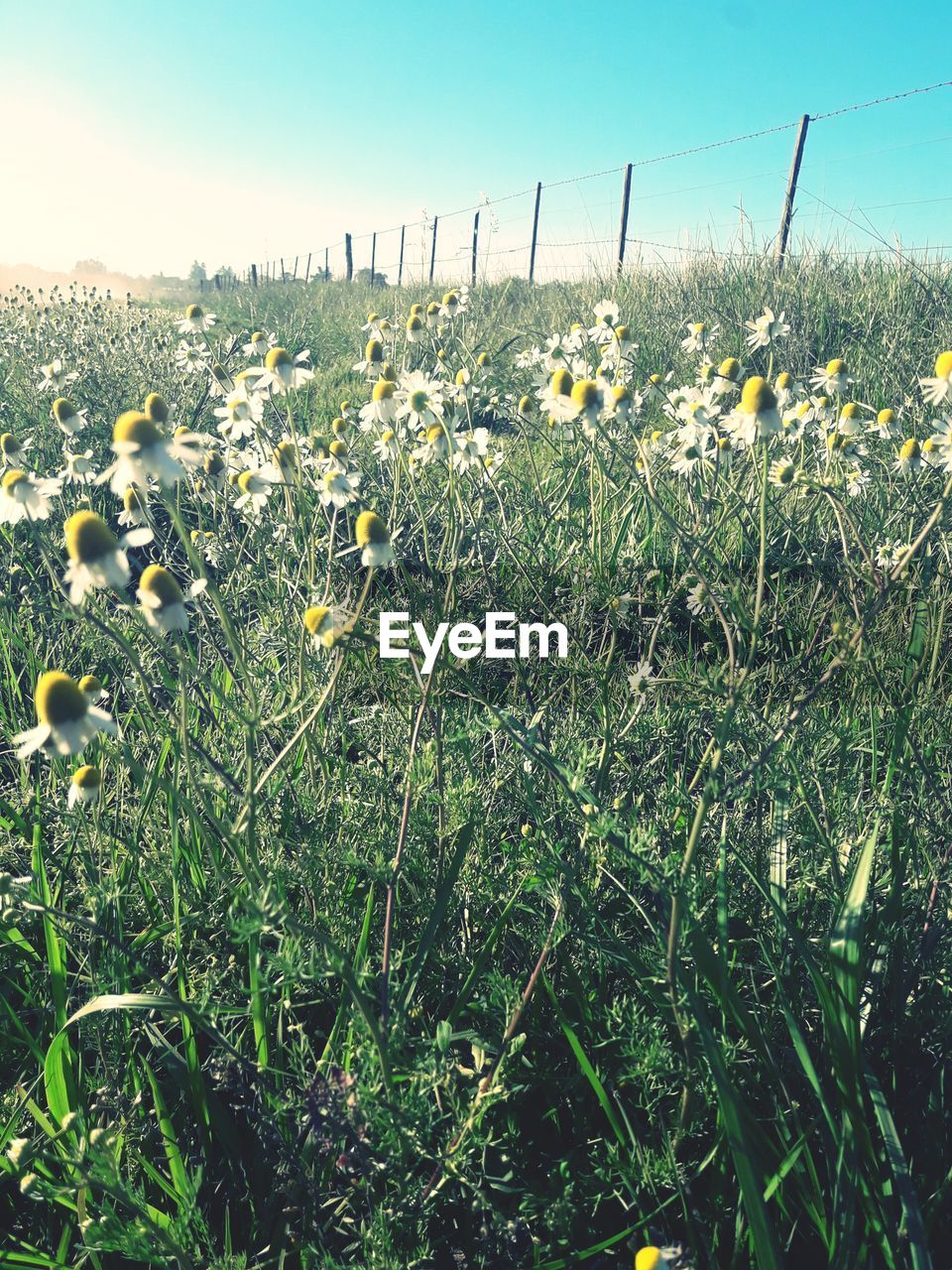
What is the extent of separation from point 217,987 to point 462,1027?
47 centimetres

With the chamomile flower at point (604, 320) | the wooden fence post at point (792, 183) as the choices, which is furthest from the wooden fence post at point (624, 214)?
the chamomile flower at point (604, 320)

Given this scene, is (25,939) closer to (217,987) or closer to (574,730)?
(217,987)

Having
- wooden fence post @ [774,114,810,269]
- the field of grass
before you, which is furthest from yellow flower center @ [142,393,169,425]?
wooden fence post @ [774,114,810,269]

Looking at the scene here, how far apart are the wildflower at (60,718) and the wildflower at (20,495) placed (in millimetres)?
705

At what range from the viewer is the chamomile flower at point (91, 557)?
1276 millimetres

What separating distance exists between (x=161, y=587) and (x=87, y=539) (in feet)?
0.42

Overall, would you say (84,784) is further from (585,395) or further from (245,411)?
(245,411)

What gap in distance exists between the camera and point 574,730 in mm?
2137

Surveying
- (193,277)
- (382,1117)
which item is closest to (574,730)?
(382,1117)

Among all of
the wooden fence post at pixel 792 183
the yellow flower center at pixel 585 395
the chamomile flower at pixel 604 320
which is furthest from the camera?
the wooden fence post at pixel 792 183

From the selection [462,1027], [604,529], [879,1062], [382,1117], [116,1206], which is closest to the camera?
[382,1117]

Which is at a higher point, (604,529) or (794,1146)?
(604,529)

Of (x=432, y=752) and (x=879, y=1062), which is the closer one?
(x=879, y=1062)

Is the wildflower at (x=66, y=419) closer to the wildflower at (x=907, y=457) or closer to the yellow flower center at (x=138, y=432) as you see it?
the yellow flower center at (x=138, y=432)
